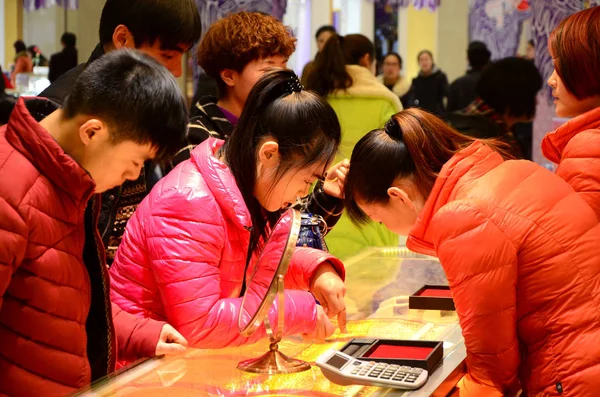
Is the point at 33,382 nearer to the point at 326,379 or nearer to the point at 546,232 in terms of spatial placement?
the point at 326,379

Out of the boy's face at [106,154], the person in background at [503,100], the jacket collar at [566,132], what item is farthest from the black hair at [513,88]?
the boy's face at [106,154]

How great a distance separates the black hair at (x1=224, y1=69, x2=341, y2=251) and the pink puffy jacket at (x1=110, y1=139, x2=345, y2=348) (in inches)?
2.4

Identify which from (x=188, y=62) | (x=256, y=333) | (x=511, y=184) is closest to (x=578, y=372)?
(x=511, y=184)

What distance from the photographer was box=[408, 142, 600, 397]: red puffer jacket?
195 centimetres

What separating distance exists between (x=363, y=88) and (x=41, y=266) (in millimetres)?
3403

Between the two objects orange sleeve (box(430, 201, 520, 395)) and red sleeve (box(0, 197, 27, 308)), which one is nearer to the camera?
red sleeve (box(0, 197, 27, 308))

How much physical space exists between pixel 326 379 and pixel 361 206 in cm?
59

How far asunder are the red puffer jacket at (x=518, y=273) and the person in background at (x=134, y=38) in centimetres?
90

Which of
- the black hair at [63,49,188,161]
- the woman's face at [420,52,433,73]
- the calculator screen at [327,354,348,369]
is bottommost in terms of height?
the woman's face at [420,52,433,73]

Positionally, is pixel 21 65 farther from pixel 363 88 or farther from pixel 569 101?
pixel 569 101

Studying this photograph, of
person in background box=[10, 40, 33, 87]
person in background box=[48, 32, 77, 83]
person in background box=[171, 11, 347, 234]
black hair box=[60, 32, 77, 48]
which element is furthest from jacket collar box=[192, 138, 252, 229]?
person in background box=[10, 40, 33, 87]

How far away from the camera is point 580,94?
273cm

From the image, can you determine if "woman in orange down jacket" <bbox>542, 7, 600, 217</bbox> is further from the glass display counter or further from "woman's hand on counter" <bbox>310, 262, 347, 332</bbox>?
"woman's hand on counter" <bbox>310, 262, 347, 332</bbox>

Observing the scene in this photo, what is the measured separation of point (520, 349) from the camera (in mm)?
2080
